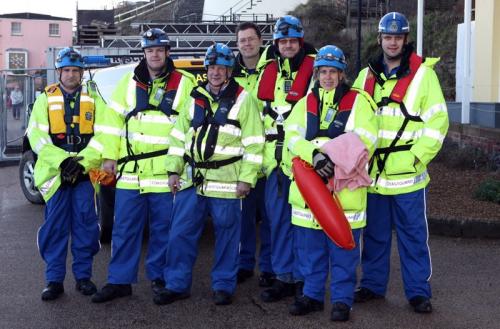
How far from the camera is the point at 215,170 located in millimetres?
6715

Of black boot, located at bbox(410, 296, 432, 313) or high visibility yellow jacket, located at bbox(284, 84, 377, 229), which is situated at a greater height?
high visibility yellow jacket, located at bbox(284, 84, 377, 229)

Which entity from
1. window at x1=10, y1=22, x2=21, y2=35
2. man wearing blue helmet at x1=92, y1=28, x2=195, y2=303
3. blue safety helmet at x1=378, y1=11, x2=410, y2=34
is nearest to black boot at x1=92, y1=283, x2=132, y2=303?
man wearing blue helmet at x1=92, y1=28, x2=195, y2=303

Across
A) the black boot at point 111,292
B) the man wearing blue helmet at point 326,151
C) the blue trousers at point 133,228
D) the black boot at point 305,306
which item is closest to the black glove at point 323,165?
the man wearing blue helmet at point 326,151

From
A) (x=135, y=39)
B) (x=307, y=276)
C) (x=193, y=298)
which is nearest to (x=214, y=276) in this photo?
(x=193, y=298)

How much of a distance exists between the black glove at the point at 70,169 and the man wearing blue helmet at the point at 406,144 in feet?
8.32

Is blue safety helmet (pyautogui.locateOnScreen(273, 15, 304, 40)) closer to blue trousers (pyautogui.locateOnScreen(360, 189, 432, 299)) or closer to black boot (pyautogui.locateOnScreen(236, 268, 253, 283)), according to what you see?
blue trousers (pyautogui.locateOnScreen(360, 189, 432, 299))

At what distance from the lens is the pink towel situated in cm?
601

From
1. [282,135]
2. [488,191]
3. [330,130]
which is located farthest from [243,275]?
[488,191]

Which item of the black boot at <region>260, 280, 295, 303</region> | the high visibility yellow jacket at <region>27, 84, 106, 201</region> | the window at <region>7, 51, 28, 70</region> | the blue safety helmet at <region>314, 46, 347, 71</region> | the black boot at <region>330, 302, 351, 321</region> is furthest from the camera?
the window at <region>7, 51, 28, 70</region>

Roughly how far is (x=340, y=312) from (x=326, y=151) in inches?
49.4

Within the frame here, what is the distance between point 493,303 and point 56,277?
3.78 meters

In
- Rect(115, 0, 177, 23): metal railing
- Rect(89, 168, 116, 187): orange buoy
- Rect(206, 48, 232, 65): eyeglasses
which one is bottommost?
Rect(89, 168, 116, 187): orange buoy

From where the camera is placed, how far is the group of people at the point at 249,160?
6.30 meters

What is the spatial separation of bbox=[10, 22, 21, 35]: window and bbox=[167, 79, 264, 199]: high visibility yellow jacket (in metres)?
62.5
